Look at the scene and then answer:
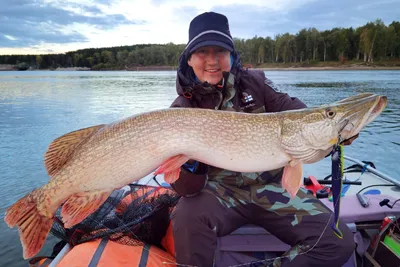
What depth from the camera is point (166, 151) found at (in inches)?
71.7

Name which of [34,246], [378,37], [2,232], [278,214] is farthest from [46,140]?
[378,37]

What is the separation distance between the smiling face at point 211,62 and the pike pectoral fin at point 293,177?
93 cm

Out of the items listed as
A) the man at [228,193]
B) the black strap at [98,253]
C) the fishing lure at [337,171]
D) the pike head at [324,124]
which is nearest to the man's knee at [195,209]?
the man at [228,193]

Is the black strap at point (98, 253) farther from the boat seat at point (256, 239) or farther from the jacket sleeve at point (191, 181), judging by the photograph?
the boat seat at point (256, 239)

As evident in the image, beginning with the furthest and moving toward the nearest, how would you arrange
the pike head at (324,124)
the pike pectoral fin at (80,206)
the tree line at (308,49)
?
the tree line at (308,49), the pike pectoral fin at (80,206), the pike head at (324,124)

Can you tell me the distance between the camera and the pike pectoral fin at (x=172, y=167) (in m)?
1.85

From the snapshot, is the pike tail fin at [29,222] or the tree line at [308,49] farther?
the tree line at [308,49]

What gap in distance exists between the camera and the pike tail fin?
5.77ft

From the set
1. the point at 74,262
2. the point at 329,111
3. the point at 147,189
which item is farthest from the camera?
the point at 147,189

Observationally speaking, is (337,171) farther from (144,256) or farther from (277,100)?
(144,256)

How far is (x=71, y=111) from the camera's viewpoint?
10.4 metres

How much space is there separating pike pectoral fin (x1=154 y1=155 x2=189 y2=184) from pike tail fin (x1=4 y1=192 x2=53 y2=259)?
0.70 metres

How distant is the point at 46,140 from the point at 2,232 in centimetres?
357

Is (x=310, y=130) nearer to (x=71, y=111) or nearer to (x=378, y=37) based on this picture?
(x=71, y=111)
